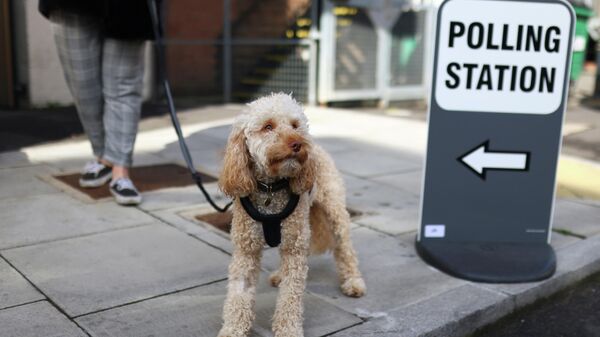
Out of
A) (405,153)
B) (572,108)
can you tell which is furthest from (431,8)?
(405,153)

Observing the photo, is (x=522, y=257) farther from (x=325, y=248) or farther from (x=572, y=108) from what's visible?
(x=572, y=108)

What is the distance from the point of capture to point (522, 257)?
3.95 m

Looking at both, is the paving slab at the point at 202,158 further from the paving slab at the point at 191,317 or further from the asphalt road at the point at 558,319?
the asphalt road at the point at 558,319

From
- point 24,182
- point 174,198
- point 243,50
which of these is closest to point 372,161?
point 174,198

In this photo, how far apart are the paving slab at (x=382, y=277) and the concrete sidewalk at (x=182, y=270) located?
1 cm

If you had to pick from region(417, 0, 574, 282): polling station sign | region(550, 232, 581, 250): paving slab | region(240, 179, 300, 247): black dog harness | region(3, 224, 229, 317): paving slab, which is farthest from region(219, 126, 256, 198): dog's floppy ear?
region(550, 232, 581, 250): paving slab

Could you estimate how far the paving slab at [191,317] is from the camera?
2945mm

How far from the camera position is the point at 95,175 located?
4.99 m

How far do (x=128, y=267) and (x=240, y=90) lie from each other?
765cm

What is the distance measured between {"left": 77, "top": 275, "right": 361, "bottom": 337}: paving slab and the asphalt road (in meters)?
0.82

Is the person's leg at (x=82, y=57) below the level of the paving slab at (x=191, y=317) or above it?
above

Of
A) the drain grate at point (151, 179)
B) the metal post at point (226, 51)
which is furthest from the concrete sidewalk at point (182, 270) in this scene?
the metal post at point (226, 51)

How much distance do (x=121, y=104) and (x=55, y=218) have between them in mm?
960

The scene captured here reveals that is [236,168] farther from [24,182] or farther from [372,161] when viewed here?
[372,161]
